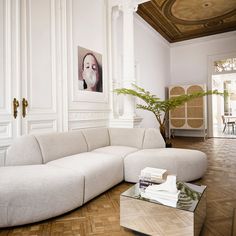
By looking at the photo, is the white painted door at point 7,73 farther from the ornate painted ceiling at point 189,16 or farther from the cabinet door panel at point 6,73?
the ornate painted ceiling at point 189,16

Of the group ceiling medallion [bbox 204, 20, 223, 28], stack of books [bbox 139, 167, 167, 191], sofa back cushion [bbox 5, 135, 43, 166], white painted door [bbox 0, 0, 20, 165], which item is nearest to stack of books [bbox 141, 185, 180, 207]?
stack of books [bbox 139, 167, 167, 191]

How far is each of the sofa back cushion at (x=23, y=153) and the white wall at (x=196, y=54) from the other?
681 centimetres

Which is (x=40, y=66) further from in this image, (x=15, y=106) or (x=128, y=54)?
(x=128, y=54)

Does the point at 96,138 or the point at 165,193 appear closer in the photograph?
the point at 165,193

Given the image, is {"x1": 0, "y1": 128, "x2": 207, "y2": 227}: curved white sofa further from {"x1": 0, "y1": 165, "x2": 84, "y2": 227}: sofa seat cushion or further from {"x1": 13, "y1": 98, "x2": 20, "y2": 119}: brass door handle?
{"x1": 13, "y1": 98, "x2": 20, "y2": 119}: brass door handle

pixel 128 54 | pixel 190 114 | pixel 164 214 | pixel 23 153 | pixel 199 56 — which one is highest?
pixel 199 56

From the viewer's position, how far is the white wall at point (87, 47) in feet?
11.6

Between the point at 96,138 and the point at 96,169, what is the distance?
117 cm

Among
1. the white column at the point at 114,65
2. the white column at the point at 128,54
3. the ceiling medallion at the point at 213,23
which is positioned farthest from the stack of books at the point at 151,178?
the ceiling medallion at the point at 213,23

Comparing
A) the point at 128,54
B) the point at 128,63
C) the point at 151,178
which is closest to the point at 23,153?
the point at 151,178

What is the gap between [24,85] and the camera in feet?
9.12

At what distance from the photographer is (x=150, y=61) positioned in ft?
21.8

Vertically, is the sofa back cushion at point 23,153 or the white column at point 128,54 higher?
the white column at point 128,54

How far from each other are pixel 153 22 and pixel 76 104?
4275mm
